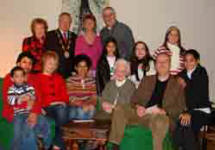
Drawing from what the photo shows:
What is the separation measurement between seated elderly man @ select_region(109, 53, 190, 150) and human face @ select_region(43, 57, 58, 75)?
34.3 inches

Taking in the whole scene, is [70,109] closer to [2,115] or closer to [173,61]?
[2,115]

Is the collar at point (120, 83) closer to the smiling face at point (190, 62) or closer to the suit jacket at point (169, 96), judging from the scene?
the suit jacket at point (169, 96)

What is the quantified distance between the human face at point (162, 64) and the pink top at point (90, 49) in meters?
1.03

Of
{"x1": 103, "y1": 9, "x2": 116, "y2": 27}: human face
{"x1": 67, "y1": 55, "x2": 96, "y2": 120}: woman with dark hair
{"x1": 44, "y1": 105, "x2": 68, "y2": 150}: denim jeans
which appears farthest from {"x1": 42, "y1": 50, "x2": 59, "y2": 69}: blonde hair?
{"x1": 103, "y1": 9, "x2": 116, "y2": 27}: human face

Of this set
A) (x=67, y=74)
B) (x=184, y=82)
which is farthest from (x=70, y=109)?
(x=184, y=82)

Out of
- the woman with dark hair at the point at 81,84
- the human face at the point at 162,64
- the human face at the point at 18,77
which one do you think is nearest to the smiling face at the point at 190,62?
the human face at the point at 162,64

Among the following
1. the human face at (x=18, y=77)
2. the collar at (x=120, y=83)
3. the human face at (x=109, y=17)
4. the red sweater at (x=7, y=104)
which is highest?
the human face at (x=109, y=17)

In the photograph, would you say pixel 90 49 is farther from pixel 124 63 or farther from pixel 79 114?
pixel 79 114

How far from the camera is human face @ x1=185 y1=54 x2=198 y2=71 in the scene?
209 inches

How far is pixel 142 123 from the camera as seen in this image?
196 inches

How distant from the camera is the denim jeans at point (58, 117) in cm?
509

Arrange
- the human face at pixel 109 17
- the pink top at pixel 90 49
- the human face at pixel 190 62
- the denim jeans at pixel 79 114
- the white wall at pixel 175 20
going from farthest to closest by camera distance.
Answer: the white wall at pixel 175 20, the human face at pixel 109 17, the pink top at pixel 90 49, the human face at pixel 190 62, the denim jeans at pixel 79 114

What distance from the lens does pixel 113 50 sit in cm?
567

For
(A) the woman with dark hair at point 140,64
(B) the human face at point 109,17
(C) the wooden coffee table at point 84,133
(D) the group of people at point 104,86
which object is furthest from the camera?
(B) the human face at point 109,17
